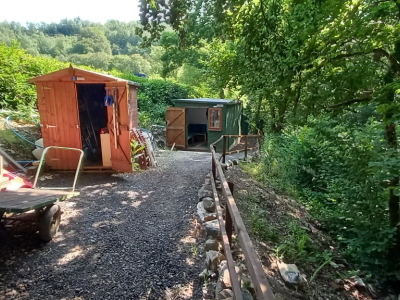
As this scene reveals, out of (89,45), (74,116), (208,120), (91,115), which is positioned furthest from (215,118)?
(89,45)

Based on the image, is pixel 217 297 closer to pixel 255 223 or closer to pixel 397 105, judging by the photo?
pixel 255 223

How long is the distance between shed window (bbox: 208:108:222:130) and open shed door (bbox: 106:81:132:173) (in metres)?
7.12

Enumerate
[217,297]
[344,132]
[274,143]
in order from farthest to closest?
1. [274,143]
2. [344,132]
3. [217,297]

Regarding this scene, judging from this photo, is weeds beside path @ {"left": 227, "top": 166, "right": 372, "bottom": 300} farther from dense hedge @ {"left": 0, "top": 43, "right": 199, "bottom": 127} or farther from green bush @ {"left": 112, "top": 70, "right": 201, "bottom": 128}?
green bush @ {"left": 112, "top": 70, "right": 201, "bottom": 128}

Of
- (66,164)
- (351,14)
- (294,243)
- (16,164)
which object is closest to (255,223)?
(294,243)

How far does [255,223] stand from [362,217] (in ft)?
6.83

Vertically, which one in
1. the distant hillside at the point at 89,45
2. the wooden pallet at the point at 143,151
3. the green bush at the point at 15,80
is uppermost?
the distant hillside at the point at 89,45

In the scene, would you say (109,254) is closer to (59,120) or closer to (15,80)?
(59,120)

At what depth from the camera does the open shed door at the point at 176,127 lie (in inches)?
546

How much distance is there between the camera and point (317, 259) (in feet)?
13.8

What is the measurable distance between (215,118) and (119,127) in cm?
732

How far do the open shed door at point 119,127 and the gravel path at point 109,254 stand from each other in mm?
1877

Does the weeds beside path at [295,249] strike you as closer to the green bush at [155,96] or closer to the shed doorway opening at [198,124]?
the shed doorway opening at [198,124]

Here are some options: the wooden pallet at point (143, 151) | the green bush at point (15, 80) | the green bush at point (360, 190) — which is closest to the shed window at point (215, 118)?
the wooden pallet at point (143, 151)
